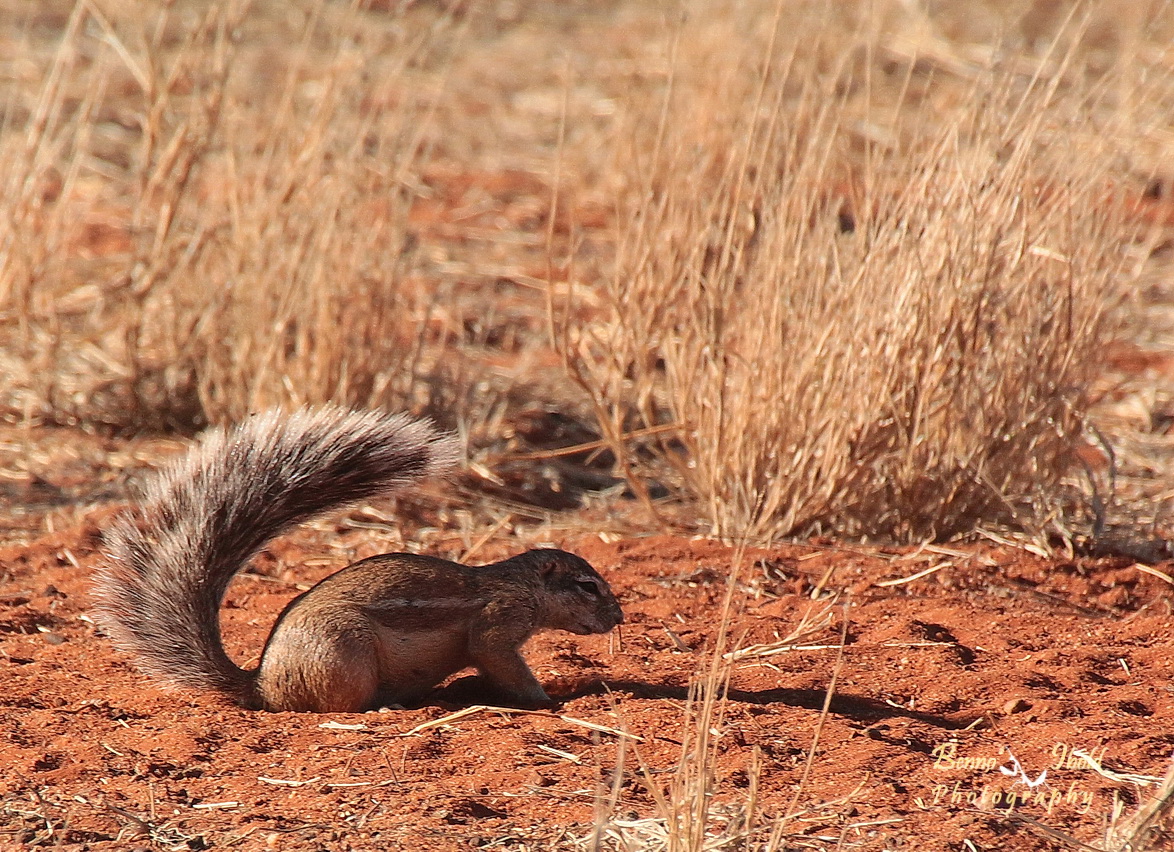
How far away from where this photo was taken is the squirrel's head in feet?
15.2

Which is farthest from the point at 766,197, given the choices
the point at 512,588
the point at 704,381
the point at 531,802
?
the point at 531,802

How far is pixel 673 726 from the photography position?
4.20 meters

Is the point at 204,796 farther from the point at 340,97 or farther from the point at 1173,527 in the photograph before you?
the point at 1173,527

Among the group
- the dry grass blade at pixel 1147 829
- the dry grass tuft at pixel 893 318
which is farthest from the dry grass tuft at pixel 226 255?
the dry grass blade at pixel 1147 829

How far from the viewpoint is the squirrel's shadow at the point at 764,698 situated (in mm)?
4445

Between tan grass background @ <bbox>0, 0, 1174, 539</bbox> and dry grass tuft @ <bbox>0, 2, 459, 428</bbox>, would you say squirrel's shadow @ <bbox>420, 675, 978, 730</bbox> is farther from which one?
dry grass tuft @ <bbox>0, 2, 459, 428</bbox>

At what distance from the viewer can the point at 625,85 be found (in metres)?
9.61

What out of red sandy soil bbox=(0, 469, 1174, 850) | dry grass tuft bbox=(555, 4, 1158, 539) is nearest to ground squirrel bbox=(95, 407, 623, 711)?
red sandy soil bbox=(0, 469, 1174, 850)

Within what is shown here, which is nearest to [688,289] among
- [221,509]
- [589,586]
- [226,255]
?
[589,586]

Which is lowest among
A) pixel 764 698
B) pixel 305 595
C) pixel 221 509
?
pixel 764 698

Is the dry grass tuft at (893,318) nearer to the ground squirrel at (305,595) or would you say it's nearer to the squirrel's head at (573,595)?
the squirrel's head at (573,595)

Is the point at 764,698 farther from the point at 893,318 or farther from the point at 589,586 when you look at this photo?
the point at 893,318

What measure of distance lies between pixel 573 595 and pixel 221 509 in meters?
1.12

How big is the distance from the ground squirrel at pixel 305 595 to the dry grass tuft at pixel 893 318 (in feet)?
5.61
